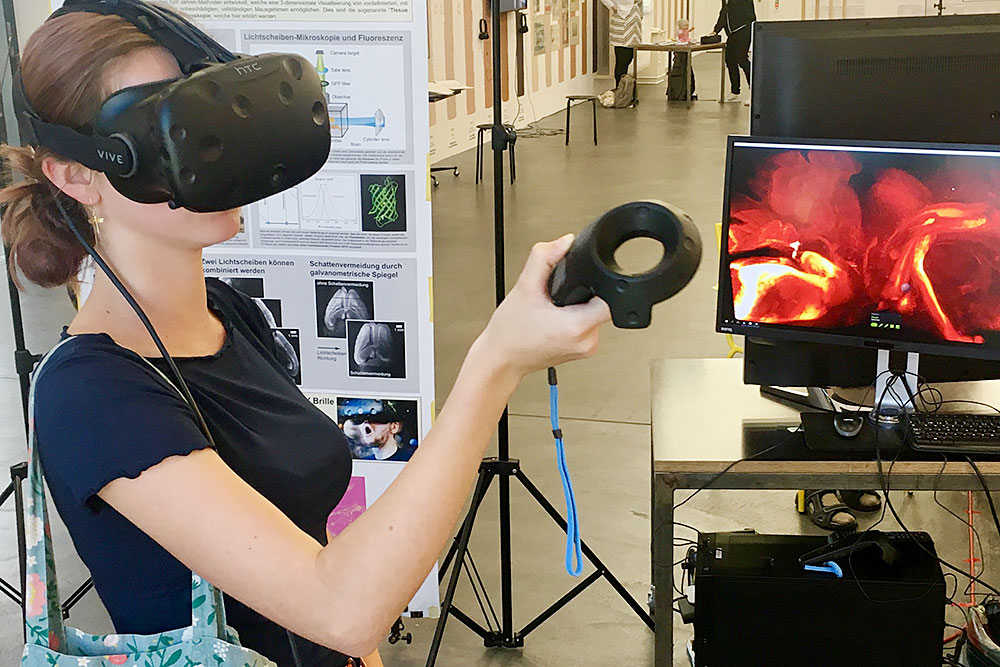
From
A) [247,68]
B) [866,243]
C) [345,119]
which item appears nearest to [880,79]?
[866,243]

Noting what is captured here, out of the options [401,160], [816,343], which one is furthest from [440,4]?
[816,343]

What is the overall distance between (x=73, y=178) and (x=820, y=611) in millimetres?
1643

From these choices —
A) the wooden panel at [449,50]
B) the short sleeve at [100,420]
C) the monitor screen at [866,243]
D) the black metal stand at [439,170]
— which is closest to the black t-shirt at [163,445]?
the short sleeve at [100,420]

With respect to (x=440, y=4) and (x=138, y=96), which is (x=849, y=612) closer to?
(x=138, y=96)

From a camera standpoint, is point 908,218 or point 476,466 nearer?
point 476,466

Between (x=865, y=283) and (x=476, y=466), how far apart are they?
125 centimetres

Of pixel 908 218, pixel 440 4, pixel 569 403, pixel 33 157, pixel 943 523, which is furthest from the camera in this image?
pixel 440 4

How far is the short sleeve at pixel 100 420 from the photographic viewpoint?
36.0 inches

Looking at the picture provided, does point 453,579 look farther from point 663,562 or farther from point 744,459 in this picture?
point 744,459

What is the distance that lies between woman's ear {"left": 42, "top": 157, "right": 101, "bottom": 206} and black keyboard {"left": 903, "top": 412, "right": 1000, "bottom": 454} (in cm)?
146

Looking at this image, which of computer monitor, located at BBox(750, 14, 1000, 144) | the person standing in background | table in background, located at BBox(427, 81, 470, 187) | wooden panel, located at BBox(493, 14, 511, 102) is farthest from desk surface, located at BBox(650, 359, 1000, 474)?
the person standing in background

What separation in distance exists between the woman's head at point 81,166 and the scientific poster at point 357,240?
1.30 meters

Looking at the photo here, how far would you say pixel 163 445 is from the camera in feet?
3.01

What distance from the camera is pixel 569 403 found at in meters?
4.17
